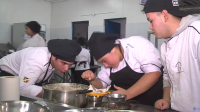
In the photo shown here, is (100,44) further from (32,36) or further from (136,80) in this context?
(32,36)

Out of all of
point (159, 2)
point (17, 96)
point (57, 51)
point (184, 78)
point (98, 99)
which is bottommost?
point (98, 99)

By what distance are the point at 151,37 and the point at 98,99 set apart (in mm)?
3891

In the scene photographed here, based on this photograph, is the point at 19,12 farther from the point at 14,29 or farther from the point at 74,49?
the point at 74,49

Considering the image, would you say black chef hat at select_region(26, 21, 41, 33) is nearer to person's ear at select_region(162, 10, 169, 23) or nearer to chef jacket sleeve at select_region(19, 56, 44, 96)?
chef jacket sleeve at select_region(19, 56, 44, 96)

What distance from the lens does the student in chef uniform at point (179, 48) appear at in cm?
135

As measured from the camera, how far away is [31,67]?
1890mm

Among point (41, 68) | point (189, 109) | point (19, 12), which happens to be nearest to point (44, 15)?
point (19, 12)

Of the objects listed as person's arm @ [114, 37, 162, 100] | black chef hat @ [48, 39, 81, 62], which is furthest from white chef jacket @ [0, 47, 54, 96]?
person's arm @ [114, 37, 162, 100]

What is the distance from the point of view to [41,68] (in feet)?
6.47

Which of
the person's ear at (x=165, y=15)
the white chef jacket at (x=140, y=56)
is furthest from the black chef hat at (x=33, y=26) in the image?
the person's ear at (x=165, y=15)

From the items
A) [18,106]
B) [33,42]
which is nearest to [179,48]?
[18,106]

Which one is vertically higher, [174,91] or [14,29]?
[14,29]

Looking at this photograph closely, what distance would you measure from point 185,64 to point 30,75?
1290mm

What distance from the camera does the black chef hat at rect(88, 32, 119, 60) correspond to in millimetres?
1675
